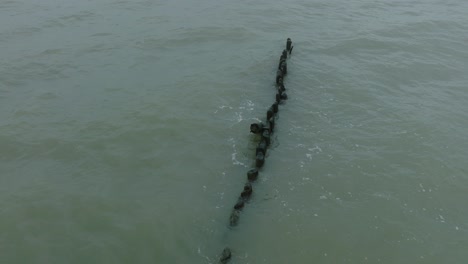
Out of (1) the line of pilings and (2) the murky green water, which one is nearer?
(2) the murky green water

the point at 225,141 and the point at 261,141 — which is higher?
the point at 261,141

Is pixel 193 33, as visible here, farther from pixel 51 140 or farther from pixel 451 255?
pixel 451 255

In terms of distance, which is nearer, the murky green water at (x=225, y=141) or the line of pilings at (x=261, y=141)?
the murky green water at (x=225, y=141)

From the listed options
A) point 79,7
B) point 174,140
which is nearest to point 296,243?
point 174,140
